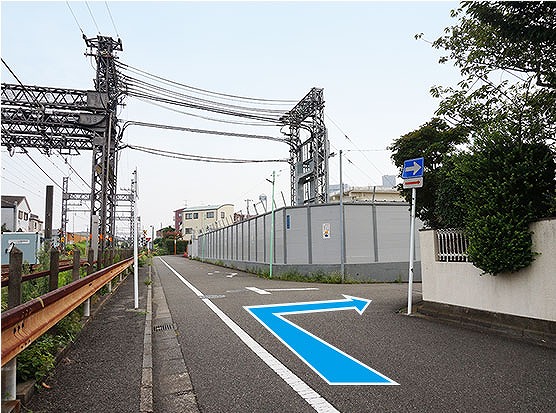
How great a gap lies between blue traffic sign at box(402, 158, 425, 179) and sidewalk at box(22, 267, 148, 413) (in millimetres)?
6338

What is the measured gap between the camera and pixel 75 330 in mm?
6520

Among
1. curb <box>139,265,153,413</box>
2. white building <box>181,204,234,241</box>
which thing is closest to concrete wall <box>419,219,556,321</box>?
curb <box>139,265,153,413</box>

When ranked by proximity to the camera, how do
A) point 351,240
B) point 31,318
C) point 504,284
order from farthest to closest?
point 351,240 → point 504,284 → point 31,318

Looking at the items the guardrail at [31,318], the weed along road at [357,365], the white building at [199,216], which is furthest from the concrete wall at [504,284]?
the white building at [199,216]

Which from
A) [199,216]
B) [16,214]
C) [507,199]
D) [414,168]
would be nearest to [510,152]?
[507,199]

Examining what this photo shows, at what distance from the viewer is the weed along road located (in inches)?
156

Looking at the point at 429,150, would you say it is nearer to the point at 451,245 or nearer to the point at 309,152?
the point at 451,245

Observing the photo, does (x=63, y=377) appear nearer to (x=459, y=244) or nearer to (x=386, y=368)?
(x=386, y=368)

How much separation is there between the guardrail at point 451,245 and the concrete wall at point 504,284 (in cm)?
10

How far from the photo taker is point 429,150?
10.2 m

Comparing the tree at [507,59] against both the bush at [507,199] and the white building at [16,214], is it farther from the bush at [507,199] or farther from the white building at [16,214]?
the white building at [16,214]

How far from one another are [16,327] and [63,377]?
1501mm
